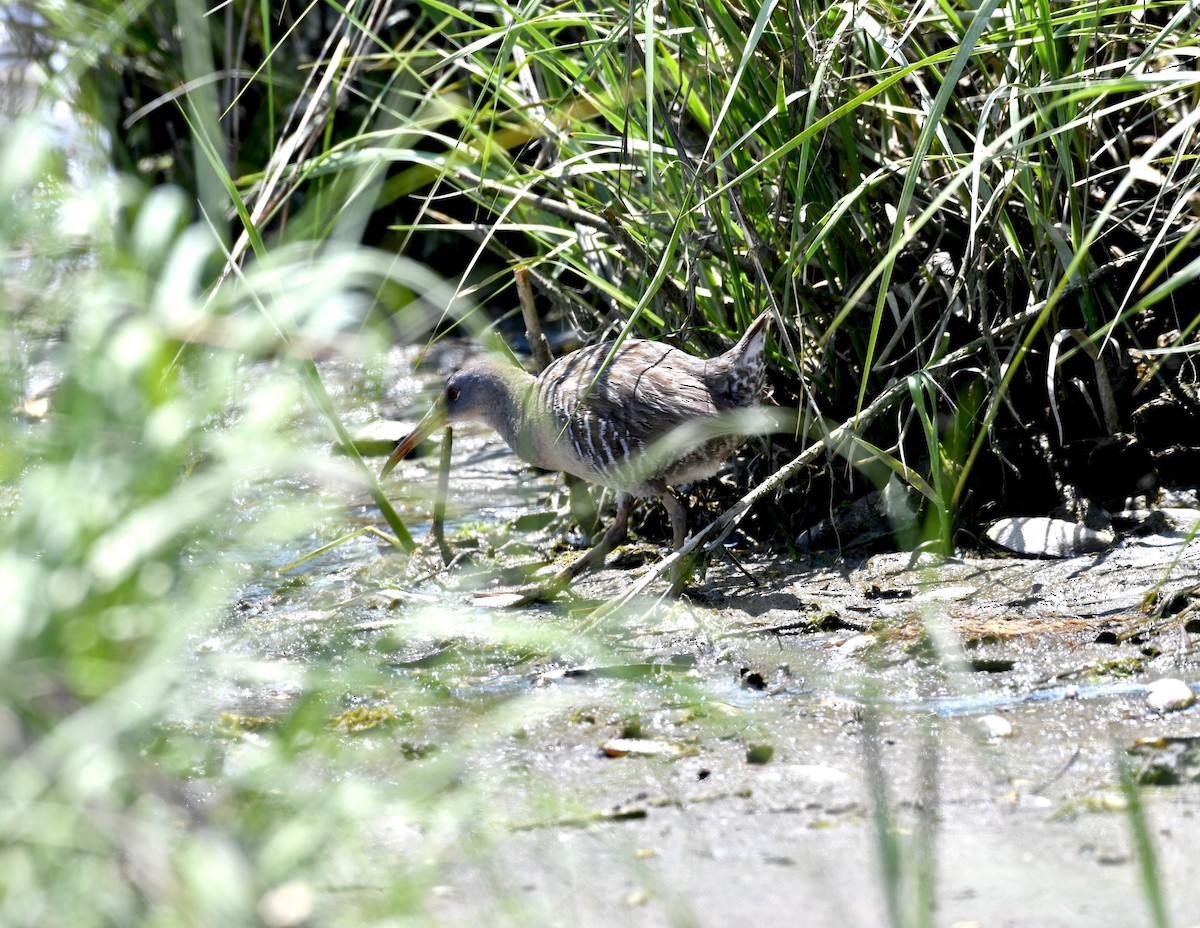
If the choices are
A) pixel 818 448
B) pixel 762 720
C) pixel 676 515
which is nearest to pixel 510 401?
pixel 676 515

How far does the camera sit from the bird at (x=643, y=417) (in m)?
4.05

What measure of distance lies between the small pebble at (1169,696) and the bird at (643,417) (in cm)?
151

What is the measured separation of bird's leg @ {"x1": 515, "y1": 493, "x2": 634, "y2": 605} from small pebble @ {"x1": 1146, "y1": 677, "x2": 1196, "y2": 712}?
1977mm

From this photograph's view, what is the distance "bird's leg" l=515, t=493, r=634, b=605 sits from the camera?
4.28m

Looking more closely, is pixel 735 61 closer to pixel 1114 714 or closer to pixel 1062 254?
pixel 1062 254

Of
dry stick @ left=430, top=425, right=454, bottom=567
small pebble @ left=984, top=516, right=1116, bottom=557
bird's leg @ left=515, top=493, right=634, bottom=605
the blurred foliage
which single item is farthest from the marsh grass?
dry stick @ left=430, top=425, right=454, bottom=567

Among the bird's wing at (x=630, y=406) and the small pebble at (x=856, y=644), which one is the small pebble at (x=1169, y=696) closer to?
the small pebble at (x=856, y=644)

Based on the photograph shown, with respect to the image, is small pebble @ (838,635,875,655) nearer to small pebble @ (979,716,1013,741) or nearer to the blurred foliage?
the blurred foliage

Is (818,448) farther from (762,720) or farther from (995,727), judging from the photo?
(995,727)

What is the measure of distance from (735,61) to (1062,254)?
1136mm

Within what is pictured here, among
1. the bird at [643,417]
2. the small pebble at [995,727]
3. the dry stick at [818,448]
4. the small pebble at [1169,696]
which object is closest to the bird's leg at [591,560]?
the bird at [643,417]

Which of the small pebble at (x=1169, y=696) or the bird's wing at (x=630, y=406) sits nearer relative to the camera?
the small pebble at (x=1169, y=696)

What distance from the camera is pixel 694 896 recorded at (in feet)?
7.00

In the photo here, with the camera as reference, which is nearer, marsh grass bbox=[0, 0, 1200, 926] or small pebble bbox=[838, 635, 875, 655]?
marsh grass bbox=[0, 0, 1200, 926]
